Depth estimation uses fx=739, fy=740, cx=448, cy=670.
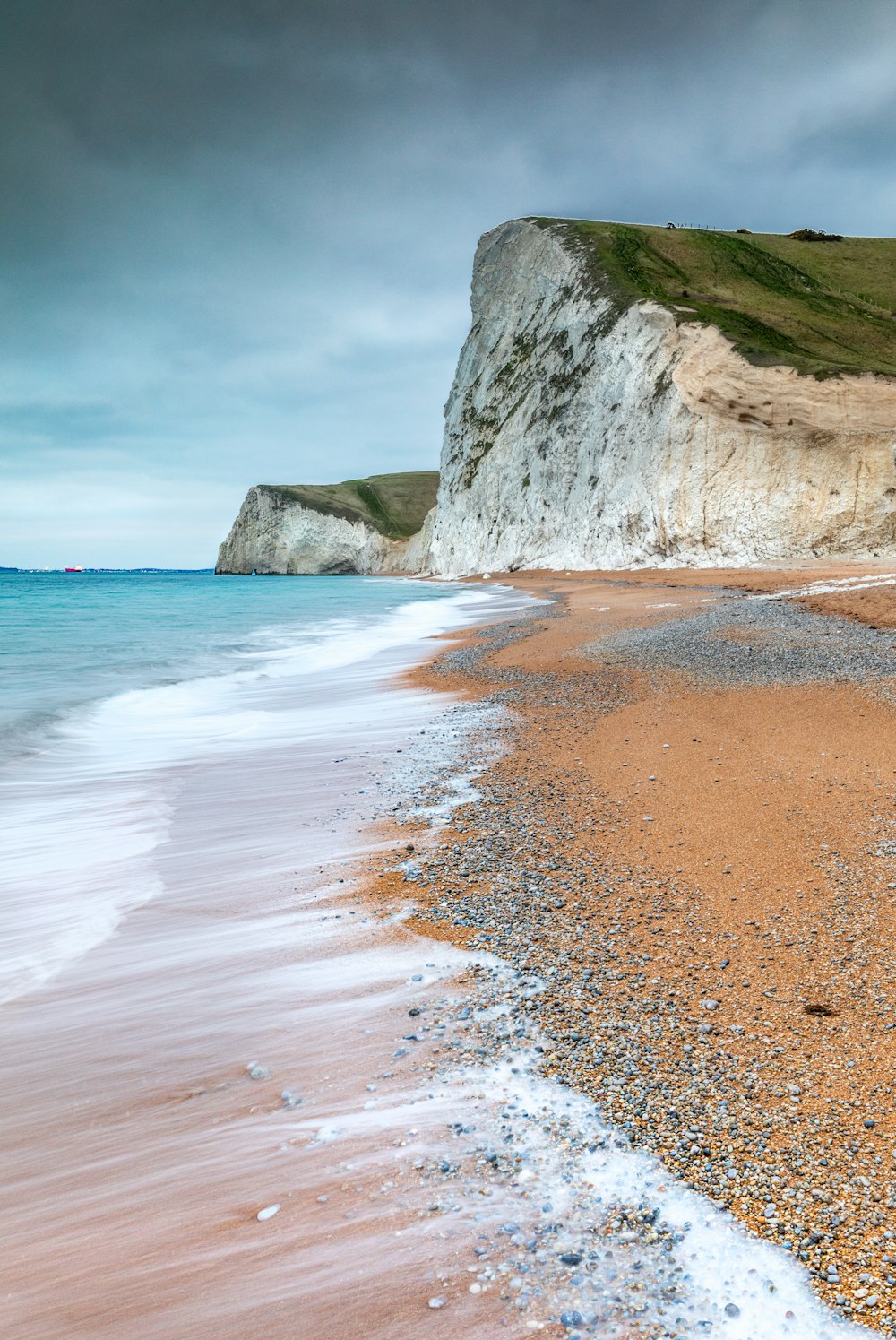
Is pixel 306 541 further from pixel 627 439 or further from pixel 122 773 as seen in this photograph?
pixel 122 773

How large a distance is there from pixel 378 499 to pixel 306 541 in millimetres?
17251

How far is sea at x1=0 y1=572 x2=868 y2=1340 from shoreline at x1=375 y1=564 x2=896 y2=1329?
18 centimetres

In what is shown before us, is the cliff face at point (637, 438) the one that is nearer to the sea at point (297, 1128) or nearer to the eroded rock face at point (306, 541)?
the sea at point (297, 1128)

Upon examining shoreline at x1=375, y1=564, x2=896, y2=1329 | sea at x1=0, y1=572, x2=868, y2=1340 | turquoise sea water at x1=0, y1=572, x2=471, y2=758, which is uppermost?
turquoise sea water at x1=0, y1=572, x2=471, y2=758

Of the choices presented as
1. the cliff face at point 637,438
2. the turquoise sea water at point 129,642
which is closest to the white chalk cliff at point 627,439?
the cliff face at point 637,438

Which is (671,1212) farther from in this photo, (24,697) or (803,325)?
(803,325)

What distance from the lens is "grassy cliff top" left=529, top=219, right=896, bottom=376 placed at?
130 feet

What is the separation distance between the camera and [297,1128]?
2643 mm

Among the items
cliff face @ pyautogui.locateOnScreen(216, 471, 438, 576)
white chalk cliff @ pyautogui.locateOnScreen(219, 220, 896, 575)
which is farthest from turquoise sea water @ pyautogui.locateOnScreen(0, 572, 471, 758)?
cliff face @ pyautogui.locateOnScreen(216, 471, 438, 576)

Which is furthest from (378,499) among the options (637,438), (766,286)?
(637,438)

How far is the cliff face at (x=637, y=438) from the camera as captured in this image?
3406cm

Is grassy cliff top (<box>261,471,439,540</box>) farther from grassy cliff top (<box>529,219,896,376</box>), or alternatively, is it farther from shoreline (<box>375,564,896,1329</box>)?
shoreline (<box>375,564,896,1329</box>)

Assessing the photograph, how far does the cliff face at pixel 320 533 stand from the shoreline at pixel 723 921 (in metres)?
107

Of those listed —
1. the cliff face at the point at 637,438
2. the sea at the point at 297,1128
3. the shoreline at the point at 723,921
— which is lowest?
the sea at the point at 297,1128
